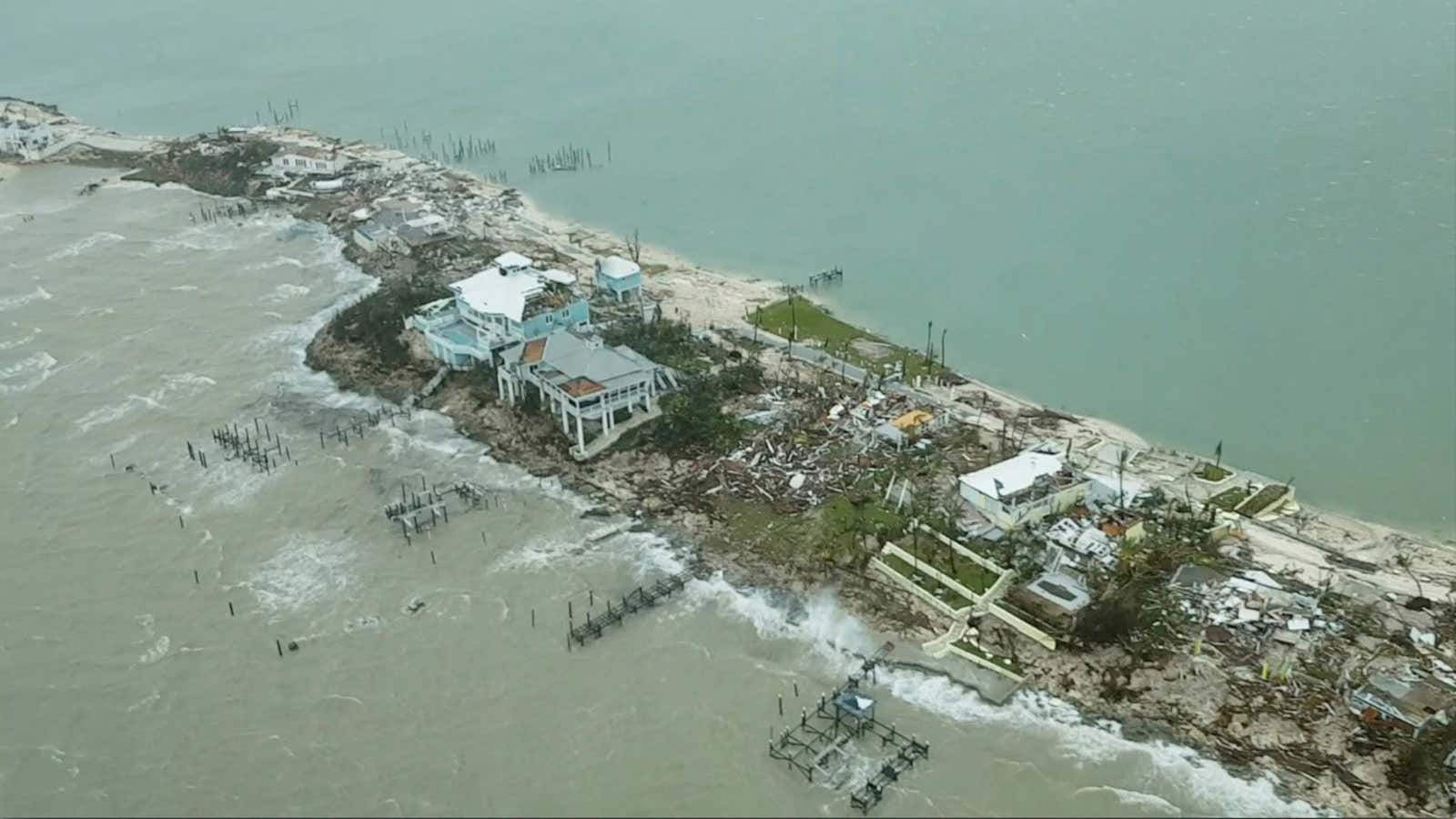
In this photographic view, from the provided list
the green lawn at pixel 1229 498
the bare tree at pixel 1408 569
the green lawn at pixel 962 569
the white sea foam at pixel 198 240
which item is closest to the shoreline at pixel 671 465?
the green lawn at pixel 1229 498

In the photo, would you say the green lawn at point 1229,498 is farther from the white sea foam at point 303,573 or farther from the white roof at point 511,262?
the white roof at point 511,262

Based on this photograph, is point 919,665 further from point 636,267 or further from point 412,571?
point 636,267

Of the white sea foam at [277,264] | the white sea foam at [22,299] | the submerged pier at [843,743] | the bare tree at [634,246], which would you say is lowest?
the submerged pier at [843,743]

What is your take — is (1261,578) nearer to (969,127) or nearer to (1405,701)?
(1405,701)

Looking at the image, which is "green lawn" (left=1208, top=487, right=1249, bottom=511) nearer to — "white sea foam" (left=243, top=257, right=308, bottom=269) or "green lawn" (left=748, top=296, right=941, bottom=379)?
"green lawn" (left=748, top=296, right=941, bottom=379)

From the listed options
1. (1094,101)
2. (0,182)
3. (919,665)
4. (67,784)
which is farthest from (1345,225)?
(0,182)

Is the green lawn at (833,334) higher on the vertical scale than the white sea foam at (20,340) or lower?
higher
